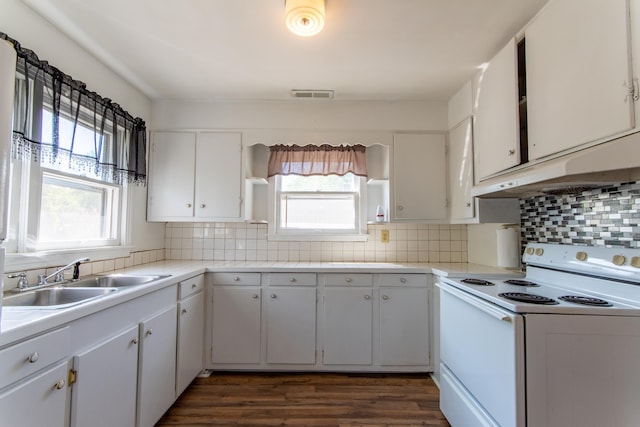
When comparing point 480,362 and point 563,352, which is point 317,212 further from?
point 563,352

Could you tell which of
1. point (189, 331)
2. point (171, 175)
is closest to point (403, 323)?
point (189, 331)

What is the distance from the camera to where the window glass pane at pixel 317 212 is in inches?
116

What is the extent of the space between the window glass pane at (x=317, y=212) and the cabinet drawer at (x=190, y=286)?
932 millimetres

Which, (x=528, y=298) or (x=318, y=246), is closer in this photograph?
(x=528, y=298)

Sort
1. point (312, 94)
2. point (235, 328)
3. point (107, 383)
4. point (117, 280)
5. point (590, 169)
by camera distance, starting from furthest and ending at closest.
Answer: point (312, 94), point (235, 328), point (117, 280), point (107, 383), point (590, 169)

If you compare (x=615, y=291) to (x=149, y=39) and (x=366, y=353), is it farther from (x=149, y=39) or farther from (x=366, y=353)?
(x=149, y=39)

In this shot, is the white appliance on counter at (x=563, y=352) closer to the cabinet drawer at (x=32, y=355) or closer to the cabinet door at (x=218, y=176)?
the cabinet drawer at (x=32, y=355)

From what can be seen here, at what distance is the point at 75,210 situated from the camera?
6.52ft

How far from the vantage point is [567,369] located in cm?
117

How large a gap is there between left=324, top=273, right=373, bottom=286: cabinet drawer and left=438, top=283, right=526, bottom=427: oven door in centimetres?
61

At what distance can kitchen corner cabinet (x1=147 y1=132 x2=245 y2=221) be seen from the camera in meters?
2.67

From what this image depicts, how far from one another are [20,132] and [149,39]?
35.1 inches

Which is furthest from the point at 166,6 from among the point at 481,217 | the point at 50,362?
the point at 481,217

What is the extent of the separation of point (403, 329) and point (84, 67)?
2940 mm
